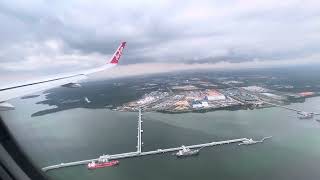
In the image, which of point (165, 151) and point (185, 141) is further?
point (185, 141)

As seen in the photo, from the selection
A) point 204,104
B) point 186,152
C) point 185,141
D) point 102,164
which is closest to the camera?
point 102,164

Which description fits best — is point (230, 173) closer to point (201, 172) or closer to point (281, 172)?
point (201, 172)

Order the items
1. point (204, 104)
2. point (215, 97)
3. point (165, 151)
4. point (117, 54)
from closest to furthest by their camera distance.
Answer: point (117, 54) → point (165, 151) → point (204, 104) → point (215, 97)

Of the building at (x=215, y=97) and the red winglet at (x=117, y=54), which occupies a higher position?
the red winglet at (x=117, y=54)

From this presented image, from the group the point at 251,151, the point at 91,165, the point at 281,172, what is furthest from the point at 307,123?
the point at 91,165

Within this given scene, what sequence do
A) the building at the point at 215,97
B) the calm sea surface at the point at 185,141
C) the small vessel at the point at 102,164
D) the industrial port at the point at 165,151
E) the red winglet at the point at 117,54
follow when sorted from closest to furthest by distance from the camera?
the red winglet at the point at 117,54 → the calm sea surface at the point at 185,141 → the small vessel at the point at 102,164 → the industrial port at the point at 165,151 → the building at the point at 215,97

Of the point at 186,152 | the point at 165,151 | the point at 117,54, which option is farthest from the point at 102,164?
the point at 117,54

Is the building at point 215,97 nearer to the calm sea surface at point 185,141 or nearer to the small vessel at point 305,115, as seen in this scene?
the calm sea surface at point 185,141

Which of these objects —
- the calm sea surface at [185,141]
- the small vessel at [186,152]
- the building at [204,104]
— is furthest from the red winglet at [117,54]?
the building at [204,104]

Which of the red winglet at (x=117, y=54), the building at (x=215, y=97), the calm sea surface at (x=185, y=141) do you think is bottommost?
the calm sea surface at (x=185, y=141)

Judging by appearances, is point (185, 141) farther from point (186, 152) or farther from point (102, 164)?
point (102, 164)

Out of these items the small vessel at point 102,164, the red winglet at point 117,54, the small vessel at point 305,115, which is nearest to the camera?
the red winglet at point 117,54
